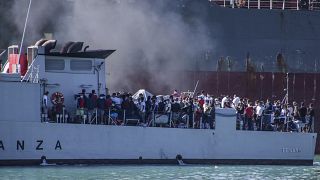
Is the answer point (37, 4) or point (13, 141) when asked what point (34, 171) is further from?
point (37, 4)

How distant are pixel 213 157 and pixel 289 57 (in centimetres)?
825

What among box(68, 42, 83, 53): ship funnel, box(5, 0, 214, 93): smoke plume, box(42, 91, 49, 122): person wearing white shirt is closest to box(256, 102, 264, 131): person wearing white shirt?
box(5, 0, 214, 93): smoke plume

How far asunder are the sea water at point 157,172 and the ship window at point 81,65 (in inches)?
136

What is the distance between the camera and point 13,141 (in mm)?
38156

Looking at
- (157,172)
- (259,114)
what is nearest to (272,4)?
(259,114)

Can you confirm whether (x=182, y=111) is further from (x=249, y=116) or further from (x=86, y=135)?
(x=86, y=135)

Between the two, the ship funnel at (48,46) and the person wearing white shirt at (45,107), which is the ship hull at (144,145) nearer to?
the person wearing white shirt at (45,107)

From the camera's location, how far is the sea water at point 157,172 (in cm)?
3609

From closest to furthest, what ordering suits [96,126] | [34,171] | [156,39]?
[34,171], [96,126], [156,39]

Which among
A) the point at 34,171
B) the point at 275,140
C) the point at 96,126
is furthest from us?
the point at 275,140

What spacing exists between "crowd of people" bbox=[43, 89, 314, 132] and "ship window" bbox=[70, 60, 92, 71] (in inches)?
34.0

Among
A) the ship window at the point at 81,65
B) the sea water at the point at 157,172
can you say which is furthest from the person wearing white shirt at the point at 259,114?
the ship window at the point at 81,65

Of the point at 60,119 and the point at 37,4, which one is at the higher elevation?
the point at 37,4

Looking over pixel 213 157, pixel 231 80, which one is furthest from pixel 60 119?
pixel 231 80
